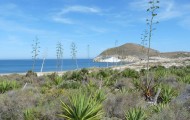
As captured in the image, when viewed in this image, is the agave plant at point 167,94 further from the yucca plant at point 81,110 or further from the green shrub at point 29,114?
the green shrub at point 29,114

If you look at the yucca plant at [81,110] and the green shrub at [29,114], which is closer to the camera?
the yucca plant at [81,110]

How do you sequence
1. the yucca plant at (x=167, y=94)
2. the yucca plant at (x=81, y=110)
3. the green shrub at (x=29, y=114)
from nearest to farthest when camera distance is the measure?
1. the yucca plant at (x=81, y=110)
2. the green shrub at (x=29, y=114)
3. the yucca plant at (x=167, y=94)

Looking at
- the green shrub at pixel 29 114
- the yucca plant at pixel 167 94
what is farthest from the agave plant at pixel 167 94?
the green shrub at pixel 29 114

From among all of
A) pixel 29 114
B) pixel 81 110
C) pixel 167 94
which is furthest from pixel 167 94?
pixel 29 114

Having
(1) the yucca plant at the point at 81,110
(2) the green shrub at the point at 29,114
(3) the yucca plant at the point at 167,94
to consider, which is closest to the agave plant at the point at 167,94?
(3) the yucca plant at the point at 167,94

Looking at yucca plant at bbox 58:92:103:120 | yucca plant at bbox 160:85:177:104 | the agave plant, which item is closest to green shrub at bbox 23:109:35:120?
yucca plant at bbox 58:92:103:120

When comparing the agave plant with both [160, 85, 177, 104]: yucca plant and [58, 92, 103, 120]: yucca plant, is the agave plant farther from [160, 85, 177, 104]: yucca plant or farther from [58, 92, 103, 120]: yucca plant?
[58, 92, 103, 120]: yucca plant

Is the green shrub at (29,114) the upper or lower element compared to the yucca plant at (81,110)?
lower

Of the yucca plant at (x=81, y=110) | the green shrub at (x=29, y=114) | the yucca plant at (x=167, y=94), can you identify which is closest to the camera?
the yucca plant at (x=81, y=110)

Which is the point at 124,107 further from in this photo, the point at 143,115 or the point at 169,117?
the point at 169,117

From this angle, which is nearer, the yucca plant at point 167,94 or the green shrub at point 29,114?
the green shrub at point 29,114

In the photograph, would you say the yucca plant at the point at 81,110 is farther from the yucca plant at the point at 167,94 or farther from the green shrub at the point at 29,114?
the yucca plant at the point at 167,94

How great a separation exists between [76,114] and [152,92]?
30.4 feet

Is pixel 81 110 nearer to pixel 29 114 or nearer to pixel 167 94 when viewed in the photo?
pixel 29 114
